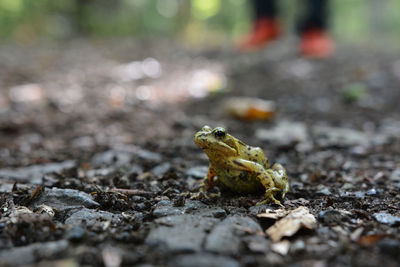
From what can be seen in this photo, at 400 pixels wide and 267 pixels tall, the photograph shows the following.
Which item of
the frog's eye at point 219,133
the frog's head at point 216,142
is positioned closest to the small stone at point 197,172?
the frog's head at point 216,142

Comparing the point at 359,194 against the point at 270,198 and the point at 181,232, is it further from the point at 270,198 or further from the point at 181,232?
the point at 181,232

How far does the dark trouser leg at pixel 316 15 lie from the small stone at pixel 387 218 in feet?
24.9

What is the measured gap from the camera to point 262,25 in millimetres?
10500

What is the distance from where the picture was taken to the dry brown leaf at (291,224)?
2195 millimetres

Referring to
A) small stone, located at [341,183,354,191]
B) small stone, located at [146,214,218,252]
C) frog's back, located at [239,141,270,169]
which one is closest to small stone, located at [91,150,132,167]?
frog's back, located at [239,141,270,169]

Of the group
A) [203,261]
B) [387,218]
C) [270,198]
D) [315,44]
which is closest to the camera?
[203,261]

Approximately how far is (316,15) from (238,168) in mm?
7506

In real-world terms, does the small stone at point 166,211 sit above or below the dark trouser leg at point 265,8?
below

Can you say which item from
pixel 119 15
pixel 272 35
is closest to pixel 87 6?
pixel 119 15

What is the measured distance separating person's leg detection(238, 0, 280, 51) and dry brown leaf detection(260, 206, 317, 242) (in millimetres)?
8555

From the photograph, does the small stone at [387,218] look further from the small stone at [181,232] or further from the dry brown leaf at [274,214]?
the small stone at [181,232]

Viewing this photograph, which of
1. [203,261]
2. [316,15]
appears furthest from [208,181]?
[316,15]

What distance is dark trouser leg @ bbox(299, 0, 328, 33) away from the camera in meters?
9.01

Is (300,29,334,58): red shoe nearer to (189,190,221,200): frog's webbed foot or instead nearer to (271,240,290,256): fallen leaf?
(189,190,221,200): frog's webbed foot
